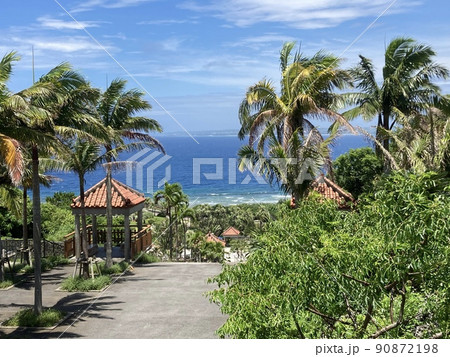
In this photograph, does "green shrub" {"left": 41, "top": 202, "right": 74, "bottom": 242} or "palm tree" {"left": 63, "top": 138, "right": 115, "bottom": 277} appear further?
"green shrub" {"left": 41, "top": 202, "right": 74, "bottom": 242}

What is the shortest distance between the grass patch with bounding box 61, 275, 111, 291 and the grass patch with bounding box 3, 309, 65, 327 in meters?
3.29

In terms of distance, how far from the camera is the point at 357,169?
32.9 meters

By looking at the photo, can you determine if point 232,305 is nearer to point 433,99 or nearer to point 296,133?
point 296,133

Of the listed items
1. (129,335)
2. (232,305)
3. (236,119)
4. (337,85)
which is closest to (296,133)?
(337,85)

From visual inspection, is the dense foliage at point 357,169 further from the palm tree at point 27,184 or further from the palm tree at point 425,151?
the palm tree at point 27,184

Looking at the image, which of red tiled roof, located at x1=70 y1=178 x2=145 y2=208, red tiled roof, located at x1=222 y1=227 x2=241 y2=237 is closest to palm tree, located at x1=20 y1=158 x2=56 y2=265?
red tiled roof, located at x1=70 y1=178 x2=145 y2=208

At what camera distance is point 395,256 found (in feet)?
17.4

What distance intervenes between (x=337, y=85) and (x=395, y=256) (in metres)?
14.3

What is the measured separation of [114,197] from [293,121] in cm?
930

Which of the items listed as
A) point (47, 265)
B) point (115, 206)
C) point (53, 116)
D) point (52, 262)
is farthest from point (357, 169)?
point (53, 116)

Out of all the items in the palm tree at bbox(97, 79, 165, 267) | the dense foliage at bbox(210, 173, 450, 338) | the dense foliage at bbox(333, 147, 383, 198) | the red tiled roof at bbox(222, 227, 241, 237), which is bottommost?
the red tiled roof at bbox(222, 227, 241, 237)

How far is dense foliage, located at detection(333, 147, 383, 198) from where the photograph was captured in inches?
1258

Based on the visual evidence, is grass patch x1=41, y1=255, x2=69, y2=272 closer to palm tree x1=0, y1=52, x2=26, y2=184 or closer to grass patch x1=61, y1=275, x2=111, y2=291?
grass patch x1=61, y1=275, x2=111, y2=291

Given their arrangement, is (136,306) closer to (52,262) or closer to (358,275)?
(52,262)
